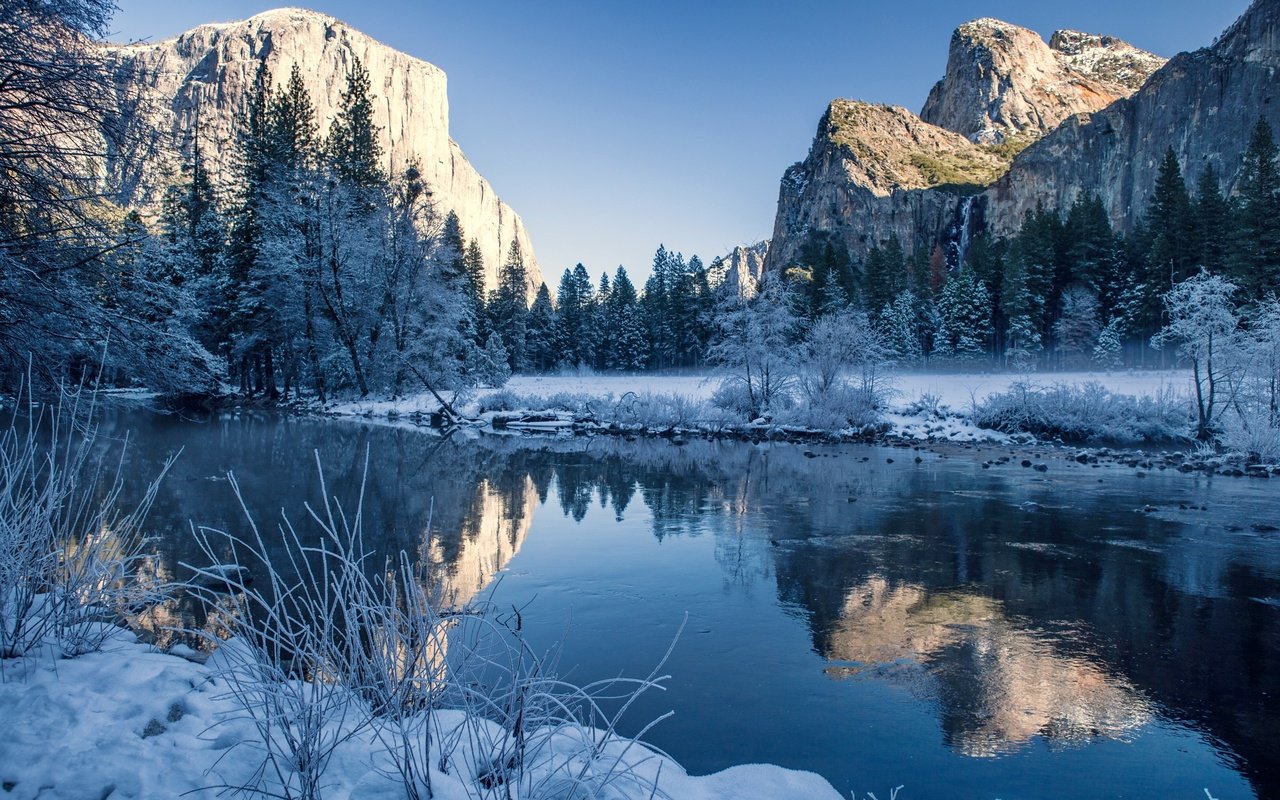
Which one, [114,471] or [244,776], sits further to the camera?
[114,471]

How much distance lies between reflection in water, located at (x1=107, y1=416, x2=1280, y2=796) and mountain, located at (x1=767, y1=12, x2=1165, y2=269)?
76301mm

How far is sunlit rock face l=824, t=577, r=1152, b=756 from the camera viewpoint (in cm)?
430

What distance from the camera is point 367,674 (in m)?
2.97

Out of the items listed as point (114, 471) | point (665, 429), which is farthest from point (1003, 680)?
point (665, 429)

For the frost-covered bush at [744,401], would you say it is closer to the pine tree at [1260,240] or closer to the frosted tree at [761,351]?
the frosted tree at [761,351]

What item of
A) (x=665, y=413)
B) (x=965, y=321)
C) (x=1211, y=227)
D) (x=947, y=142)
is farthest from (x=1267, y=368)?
(x=947, y=142)

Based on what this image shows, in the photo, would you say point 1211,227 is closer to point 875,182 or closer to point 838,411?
point 838,411

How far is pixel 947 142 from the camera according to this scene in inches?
4616

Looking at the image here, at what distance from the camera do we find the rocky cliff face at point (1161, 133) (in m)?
65.9

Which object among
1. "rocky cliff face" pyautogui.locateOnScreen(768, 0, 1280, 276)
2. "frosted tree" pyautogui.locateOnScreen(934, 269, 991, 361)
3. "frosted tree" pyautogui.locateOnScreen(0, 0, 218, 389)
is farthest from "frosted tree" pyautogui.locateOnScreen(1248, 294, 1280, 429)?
"rocky cliff face" pyautogui.locateOnScreen(768, 0, 1280, 276)

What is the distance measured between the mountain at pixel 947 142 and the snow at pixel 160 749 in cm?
8633

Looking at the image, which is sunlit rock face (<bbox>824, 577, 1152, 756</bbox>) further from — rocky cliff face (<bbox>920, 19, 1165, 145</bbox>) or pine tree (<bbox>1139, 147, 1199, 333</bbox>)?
rocky cliff face (<bbox>920, 19, 1165, 145</bbox>)

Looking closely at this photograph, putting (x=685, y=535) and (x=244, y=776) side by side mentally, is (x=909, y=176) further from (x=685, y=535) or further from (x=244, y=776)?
(x=244, y=776)

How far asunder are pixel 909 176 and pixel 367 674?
4557 inches
